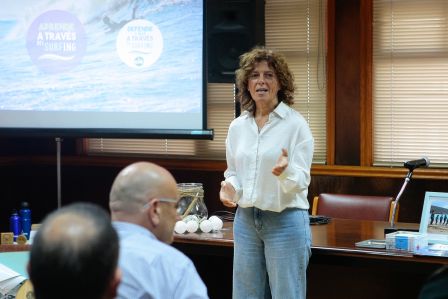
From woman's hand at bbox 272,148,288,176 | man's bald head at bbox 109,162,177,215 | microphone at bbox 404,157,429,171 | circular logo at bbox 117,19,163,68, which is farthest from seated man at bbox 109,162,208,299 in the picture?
circular logo at bbox 117,19,163,68

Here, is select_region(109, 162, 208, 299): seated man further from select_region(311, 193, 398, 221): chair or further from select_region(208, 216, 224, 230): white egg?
select_region(311, 193, 398, 221): chair

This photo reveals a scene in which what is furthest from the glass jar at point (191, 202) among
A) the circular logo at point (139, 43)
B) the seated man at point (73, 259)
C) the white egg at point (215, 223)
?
the seated man at point (73, 259)

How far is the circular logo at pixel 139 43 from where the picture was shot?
499cm

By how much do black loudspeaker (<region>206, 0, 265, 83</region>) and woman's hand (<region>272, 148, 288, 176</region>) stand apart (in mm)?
1925

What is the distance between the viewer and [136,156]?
19.3ft

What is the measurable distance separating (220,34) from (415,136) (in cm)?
151

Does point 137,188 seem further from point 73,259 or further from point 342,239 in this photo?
point 342,239

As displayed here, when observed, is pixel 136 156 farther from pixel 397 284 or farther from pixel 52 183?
pixel 397 284

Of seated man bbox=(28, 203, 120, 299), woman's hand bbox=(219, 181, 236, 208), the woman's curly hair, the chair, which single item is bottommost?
the chair

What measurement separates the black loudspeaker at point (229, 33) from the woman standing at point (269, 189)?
1.41 metres

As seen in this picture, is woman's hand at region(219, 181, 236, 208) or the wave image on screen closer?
woman's hand at region(219, 181, 236, 208)

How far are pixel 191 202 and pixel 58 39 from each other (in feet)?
5.48

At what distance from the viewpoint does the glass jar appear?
4.05 meters

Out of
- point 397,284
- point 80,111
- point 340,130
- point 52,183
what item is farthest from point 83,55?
point 397,284
